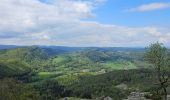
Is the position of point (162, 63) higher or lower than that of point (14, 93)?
higher

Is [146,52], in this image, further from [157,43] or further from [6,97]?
[6,97]

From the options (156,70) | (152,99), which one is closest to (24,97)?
(152,99)

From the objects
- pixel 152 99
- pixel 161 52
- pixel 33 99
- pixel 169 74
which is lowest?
pixel 33 99

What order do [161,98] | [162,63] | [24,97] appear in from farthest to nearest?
1. [24,97]
2. [161,98]
3. [162,63]

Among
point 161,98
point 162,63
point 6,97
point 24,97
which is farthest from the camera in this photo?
point 24,97

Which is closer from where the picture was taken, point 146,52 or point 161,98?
point 146,52

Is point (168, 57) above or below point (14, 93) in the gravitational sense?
above

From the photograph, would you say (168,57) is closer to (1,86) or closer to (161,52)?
(161,52)

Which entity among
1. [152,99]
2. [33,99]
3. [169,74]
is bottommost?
[33,99]

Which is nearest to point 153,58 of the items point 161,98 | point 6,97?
point 161,98
